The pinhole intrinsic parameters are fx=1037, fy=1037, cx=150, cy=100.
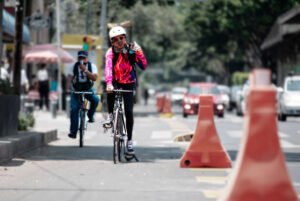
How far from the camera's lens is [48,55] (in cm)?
3875

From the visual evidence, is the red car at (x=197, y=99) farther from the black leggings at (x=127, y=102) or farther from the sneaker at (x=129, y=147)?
the sneaker at (x=129, y=147)

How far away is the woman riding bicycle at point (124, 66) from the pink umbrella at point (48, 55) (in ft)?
77.0

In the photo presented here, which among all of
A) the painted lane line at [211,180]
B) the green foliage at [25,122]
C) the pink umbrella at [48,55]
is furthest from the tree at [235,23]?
the painted lane line at [211,180]

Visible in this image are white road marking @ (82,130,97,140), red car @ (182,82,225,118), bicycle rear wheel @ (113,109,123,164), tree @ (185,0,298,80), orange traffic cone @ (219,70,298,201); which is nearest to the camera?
orange traffic cone @ (219,70,298,201)

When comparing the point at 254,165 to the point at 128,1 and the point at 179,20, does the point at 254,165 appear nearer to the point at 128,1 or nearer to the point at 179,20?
the point at 128,1

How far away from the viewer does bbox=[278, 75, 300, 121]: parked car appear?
119ft

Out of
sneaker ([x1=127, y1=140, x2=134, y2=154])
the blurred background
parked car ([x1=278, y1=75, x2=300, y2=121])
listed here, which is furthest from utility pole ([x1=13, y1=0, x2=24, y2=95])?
parked car ([x1=278, y1=75, x2=300, y2=121])

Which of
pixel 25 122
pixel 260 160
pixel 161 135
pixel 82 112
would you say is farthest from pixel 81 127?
pixel 260 160

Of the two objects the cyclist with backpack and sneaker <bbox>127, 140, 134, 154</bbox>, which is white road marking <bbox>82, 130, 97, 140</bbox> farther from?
sneaker <bbox>127, 140, 134, 154</bbox>

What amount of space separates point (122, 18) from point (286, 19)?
19.1 meters

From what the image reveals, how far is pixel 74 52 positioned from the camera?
136 feet

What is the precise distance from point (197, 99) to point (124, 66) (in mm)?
27574

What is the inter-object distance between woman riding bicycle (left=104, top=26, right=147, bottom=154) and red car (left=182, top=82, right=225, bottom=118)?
26315 millimetres

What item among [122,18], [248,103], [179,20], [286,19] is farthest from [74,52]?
[179,20]
